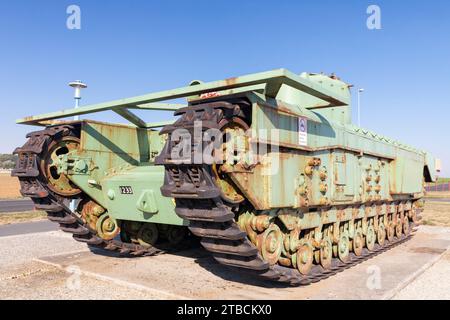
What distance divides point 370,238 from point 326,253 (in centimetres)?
272

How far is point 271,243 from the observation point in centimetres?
607

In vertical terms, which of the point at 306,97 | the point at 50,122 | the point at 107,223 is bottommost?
the point at 107,223

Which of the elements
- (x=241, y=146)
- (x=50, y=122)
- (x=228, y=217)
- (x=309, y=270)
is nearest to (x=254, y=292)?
(x=309, y=270)

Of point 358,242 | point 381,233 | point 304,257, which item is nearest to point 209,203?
point 304,257

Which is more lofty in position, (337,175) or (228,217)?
(337,175)

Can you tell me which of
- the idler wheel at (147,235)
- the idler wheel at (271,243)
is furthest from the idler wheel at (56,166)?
the idler wheel at (271,243)

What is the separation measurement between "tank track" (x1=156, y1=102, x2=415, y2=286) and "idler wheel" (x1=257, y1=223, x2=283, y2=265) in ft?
0.75

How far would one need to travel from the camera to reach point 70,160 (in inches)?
316

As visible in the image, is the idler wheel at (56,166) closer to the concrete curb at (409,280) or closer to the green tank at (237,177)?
the green tank at (237,177)

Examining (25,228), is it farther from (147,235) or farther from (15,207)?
(15,207)

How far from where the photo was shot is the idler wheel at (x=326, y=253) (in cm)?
746

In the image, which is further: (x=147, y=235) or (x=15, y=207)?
(x=15, y=207)
